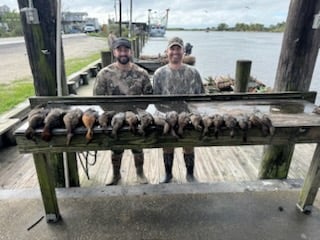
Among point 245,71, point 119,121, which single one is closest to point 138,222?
point 119,121

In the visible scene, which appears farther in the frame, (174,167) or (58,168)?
(174,167)

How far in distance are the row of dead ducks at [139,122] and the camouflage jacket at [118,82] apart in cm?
85

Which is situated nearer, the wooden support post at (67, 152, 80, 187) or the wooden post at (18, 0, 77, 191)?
the wooden post at (18, 0, 77, 191)

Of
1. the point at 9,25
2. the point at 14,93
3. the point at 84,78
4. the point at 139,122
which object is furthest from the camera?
the point at 9,25

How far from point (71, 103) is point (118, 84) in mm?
583

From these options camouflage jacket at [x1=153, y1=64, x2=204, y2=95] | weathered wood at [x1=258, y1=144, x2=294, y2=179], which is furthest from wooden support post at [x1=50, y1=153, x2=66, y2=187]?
weathered wood at [x1=258, y1=144, x2=294, y2=179]

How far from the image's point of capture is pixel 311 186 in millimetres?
2434

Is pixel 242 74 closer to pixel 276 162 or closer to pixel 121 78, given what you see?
pixel 276 162

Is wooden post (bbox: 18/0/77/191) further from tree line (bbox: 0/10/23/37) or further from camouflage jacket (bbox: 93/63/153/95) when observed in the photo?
tree line (bbox: 0/10/23/37)

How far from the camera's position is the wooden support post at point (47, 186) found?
2172 millimetres

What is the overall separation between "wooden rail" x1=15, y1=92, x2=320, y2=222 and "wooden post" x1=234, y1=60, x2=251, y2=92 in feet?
7.53

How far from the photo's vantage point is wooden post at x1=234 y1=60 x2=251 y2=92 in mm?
4785

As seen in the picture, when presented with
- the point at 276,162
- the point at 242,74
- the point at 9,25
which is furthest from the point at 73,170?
the point at 9,25

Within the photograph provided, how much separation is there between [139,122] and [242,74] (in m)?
3.43
